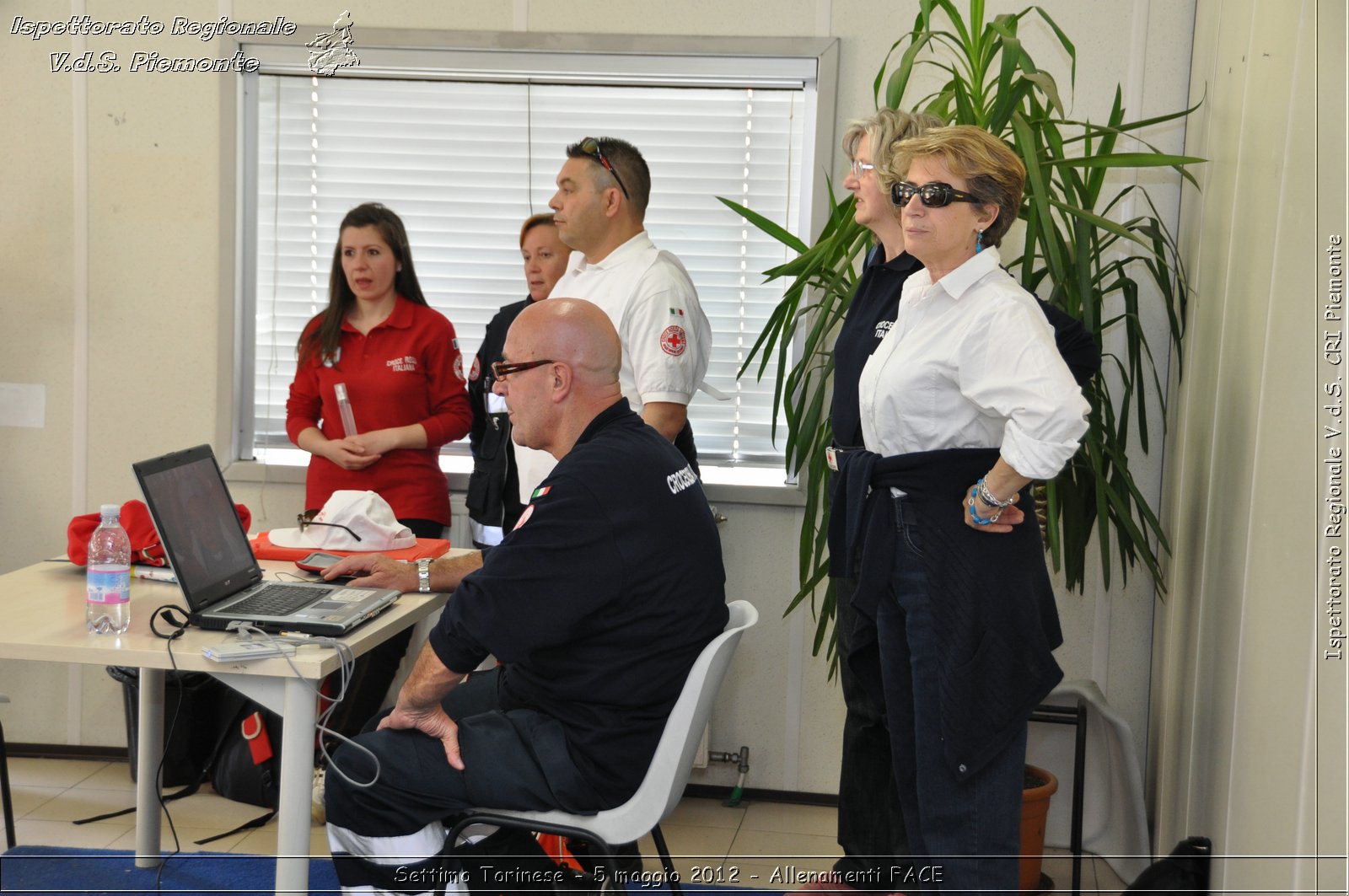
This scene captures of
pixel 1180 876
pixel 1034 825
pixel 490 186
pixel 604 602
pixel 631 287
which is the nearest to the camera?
pixel 604 602

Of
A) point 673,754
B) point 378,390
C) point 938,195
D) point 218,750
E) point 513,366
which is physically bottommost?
point 218,750

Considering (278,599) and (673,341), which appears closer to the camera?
(278,599)

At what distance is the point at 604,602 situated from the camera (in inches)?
74.9

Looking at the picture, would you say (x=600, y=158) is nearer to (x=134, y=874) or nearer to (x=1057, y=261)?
(x=1057, y=261)

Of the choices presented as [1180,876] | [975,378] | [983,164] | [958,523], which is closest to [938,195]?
[983,164]

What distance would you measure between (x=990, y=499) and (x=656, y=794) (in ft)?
2.44

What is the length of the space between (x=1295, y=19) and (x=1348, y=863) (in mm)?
1371

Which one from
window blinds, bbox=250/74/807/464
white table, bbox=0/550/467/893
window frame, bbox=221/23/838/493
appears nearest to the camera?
white table, bbox=0/550/467/893

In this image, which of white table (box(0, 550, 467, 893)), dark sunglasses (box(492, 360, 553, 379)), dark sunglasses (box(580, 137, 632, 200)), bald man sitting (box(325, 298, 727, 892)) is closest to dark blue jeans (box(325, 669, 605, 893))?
bald man sitting (box(325, 298, 727, 892))

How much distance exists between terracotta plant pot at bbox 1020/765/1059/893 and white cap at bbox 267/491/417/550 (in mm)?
1604

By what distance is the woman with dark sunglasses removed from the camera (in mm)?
2084

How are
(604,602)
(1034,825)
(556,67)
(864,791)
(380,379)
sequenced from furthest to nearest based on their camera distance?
(556,67)
(380,379)
(1034,825)
(864,791)
(604,602)

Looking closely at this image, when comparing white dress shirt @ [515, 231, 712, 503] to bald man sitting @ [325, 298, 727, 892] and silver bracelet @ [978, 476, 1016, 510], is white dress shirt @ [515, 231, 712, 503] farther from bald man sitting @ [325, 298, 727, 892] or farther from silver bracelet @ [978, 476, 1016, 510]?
silver bracelet @ [978, 476, 1016, 510]

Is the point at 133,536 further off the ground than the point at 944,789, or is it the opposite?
the point at 133,536
